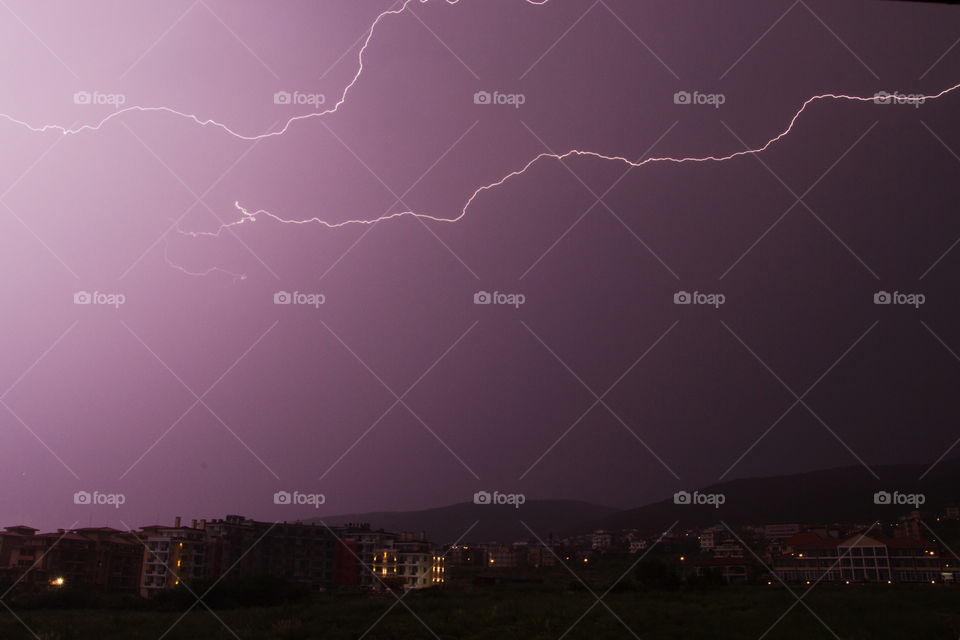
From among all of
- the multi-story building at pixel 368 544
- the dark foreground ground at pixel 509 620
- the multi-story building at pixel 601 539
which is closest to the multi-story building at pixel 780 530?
the multi-story building at pixel 601 539

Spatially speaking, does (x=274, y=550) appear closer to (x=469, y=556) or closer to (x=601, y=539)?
(x=469, y=556)

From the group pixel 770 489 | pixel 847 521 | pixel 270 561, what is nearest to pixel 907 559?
pixel 847 521

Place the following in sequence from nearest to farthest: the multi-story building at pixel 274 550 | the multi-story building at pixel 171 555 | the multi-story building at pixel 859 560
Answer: the multi-story building at pixel 171 555 → the multi-story building at pixel 274 550 → the multi-story building at pixel 859 560

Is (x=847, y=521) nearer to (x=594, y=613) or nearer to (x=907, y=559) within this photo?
(x=907, y=559)

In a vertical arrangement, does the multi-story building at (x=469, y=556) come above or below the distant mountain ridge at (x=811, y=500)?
below

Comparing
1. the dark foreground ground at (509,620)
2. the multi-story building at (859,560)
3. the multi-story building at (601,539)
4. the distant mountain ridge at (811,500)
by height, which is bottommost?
the dark foreground ground at (509,620)

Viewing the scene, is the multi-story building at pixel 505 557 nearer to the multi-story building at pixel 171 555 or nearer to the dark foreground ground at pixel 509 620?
the dark foreground ground at pixel 509 620

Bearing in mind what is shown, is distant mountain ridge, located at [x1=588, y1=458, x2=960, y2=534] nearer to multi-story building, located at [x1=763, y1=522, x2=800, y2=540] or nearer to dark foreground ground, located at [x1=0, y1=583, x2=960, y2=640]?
multi-story building, located at [x1=763, y1=522, x2=800, y2=540]

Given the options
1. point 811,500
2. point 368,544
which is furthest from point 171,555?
point 811,500

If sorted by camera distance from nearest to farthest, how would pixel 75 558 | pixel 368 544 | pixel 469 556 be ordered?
pixel 75 558
pixel 368 544
pixel 469 556
